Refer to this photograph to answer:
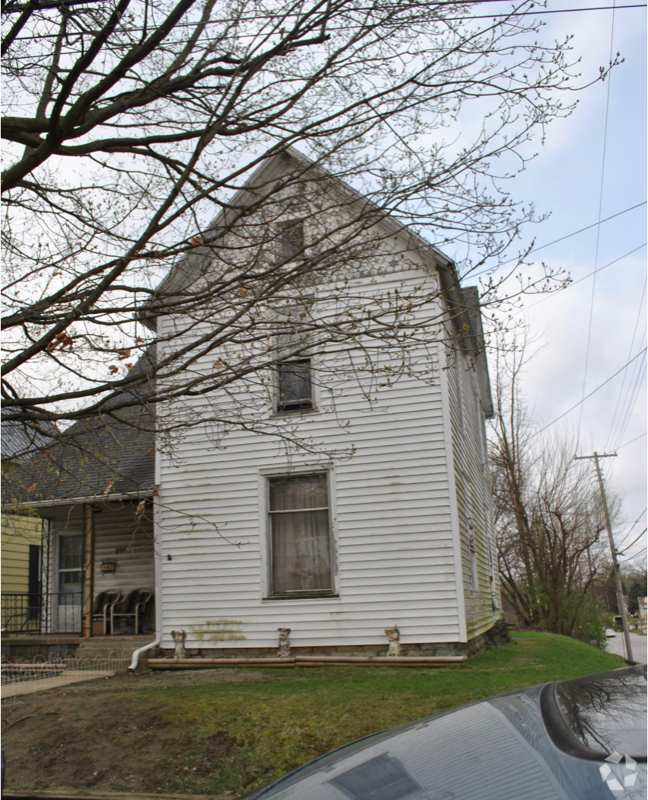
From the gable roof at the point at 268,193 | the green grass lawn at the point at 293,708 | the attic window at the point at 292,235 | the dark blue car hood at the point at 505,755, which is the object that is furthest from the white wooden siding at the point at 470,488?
the dark blue car hood at the point at 505,755

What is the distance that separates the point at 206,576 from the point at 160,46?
323 inches

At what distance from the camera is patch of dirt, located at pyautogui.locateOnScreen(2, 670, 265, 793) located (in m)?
6.43

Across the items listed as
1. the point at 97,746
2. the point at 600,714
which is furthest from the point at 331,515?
the point at 600,714

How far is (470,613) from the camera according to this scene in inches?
481

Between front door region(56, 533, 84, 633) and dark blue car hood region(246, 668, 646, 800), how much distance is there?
45.2 feet

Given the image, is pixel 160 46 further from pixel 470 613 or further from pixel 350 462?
pixel 470 613

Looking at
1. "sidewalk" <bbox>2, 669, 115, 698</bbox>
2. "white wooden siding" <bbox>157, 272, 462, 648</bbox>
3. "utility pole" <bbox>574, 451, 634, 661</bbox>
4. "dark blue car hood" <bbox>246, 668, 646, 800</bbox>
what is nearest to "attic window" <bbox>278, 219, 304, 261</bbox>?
"white wooden siding" <bbox>157, 272, 462, 648</bbox>

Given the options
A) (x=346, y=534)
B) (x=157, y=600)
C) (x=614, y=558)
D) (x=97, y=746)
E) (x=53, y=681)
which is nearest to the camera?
(x=97, y=746)

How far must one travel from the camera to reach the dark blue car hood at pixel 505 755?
1938 millimetres

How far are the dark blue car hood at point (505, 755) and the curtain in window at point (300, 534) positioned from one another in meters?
9.29

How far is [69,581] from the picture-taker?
15.8 metres

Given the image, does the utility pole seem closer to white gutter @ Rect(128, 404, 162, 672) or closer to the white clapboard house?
the white clapboard house

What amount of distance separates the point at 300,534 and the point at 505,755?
10.2 m

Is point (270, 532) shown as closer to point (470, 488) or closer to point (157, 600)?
point (157, 600)
